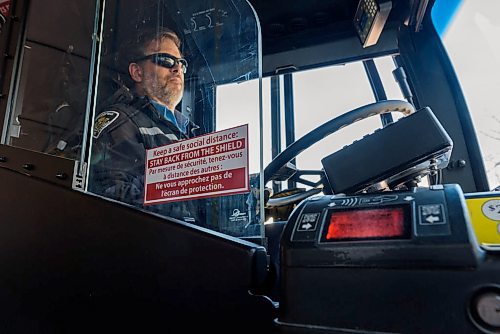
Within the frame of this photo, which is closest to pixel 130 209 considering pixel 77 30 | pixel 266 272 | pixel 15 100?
pixel 266 272

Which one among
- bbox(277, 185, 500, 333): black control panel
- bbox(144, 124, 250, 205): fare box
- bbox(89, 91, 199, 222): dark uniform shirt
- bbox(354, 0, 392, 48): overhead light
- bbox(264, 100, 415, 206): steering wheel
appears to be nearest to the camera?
bbox(277, 185, 500, 333): black control panel

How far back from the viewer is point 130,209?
782mm

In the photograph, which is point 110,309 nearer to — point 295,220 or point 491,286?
point 295,220

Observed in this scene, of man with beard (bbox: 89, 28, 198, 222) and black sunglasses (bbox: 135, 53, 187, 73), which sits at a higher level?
black sunglasses (bbox: 135, 53, 187, 73)

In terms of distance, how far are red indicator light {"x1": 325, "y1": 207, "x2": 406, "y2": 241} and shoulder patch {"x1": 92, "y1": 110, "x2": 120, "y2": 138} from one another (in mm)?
740

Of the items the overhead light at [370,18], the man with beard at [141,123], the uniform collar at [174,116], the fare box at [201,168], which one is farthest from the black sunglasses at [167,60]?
the overhead light at [370,18]

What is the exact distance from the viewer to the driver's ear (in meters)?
1.27

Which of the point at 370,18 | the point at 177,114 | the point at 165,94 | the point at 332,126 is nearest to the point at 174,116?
the point at 177,114

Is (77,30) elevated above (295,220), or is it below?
above

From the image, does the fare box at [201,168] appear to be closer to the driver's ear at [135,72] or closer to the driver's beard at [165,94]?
the driver's beard at [165,94]

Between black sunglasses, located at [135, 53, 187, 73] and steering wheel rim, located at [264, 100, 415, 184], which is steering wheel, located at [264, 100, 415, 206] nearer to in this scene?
steering wheel rim, located at [264, 100, 415, 184]

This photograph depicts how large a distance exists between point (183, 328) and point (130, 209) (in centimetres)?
26

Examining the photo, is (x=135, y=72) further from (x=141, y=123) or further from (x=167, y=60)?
(x=141, y=123)

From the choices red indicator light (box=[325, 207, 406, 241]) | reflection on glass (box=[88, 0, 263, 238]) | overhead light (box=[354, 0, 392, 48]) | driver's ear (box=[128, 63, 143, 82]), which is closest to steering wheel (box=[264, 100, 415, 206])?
reflection on glass (box=[88, 0, 263, 238])
